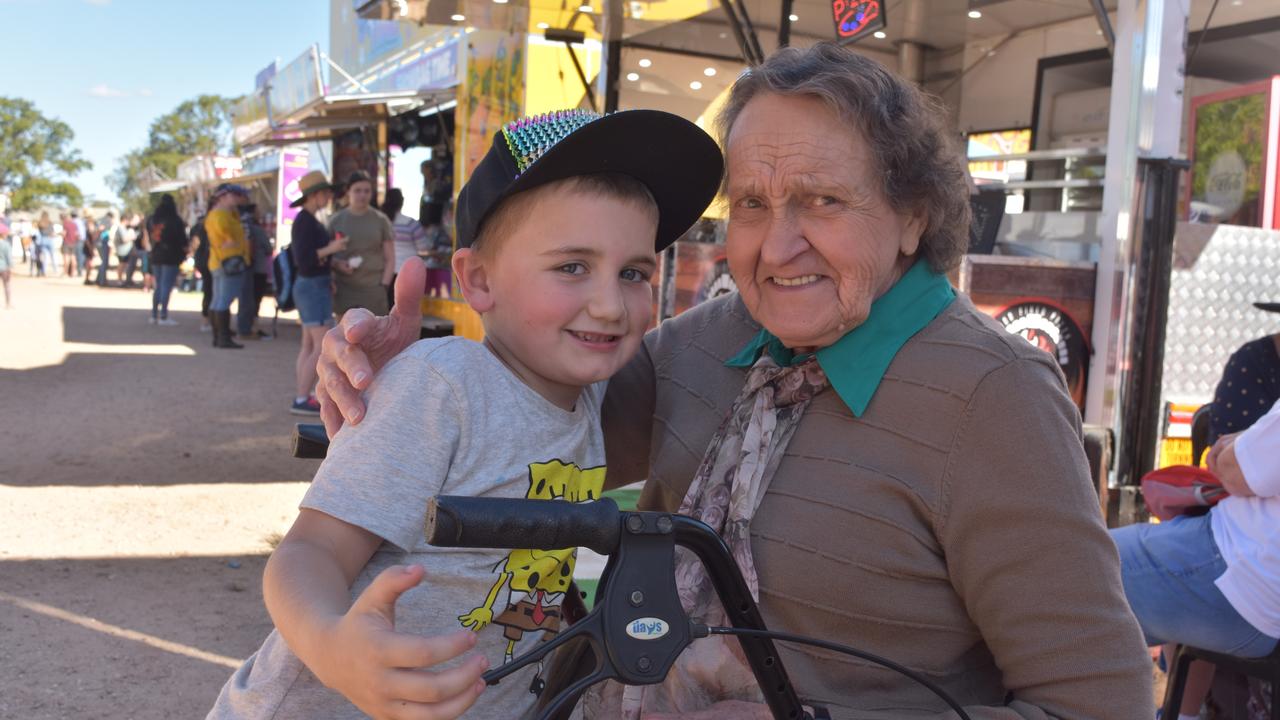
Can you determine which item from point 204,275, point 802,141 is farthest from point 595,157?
point 204,275

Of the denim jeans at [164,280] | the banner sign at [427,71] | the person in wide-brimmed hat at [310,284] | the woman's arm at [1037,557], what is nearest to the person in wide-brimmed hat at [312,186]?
the person in wide-brimmed hat at [310,284]

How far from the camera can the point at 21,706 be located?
3643 millimetres

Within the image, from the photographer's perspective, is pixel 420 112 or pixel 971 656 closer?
pixel 971 656

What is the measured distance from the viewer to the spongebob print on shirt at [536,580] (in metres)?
1.61

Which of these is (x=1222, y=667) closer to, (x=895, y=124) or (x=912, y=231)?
(x=912, y=231)

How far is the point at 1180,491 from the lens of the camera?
3234mm

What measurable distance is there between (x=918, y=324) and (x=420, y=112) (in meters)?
14.2

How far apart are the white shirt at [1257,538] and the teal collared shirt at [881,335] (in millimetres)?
1604

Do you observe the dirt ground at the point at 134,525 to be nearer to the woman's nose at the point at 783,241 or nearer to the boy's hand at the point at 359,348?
the boy's hand at the point at 359,348

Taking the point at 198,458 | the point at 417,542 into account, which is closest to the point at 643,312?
the point at 417,542

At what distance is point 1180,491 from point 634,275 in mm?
2271

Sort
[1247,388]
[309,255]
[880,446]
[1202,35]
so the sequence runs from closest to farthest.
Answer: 1. [880,446]
2. [1247,388]
3. [1202,35]
4. [309,255]

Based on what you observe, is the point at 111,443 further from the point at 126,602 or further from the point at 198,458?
the point at 126,602

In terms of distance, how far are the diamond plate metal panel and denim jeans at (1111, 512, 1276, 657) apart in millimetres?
2289
